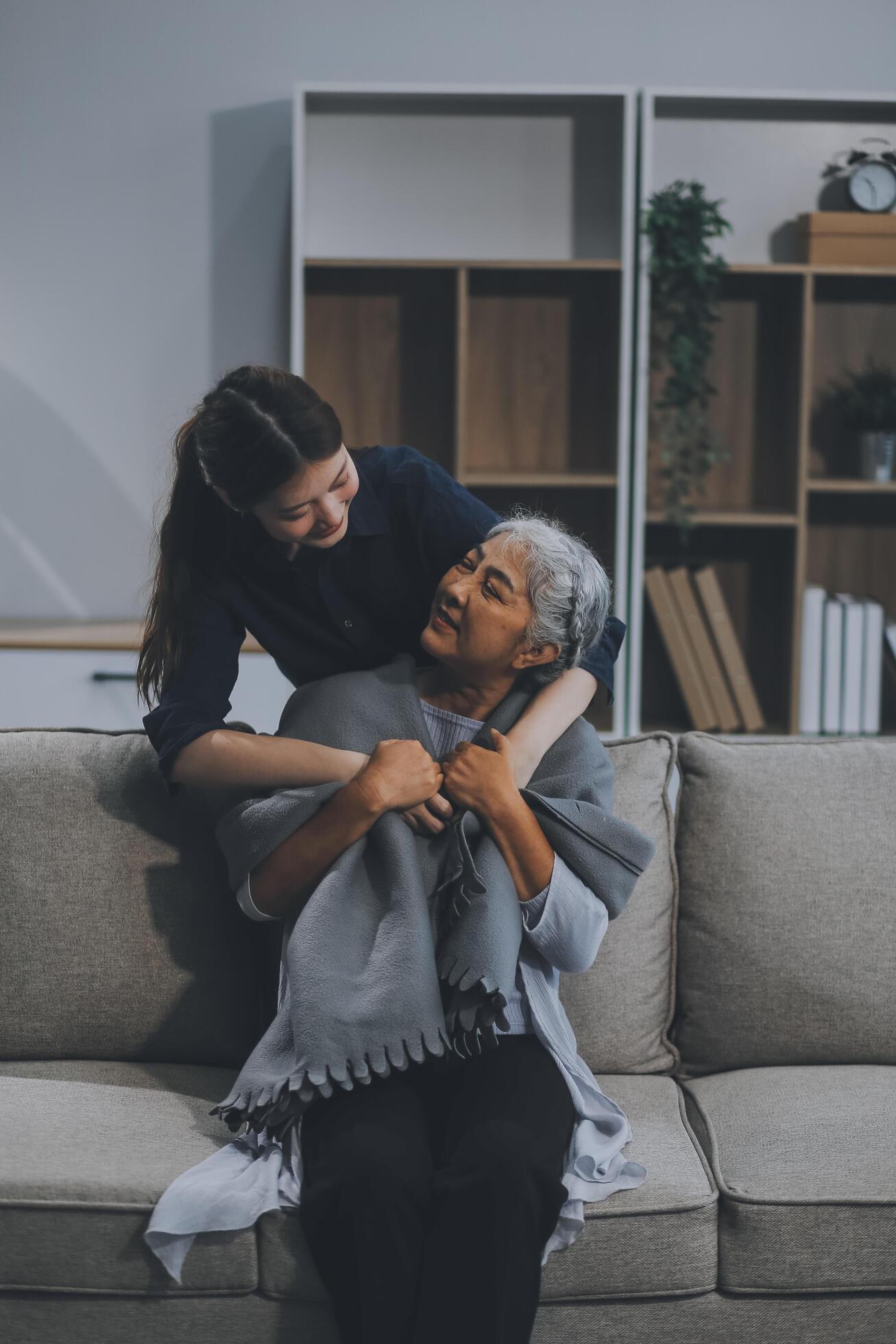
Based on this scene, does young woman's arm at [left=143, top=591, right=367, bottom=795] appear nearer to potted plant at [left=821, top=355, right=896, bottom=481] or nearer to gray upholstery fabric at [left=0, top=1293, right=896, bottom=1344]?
gray upholstery fabric at [left=0, top=1293, right=896, bottom=1344]

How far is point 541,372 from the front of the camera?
3506 mm

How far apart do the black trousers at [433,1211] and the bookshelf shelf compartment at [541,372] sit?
2.24 m

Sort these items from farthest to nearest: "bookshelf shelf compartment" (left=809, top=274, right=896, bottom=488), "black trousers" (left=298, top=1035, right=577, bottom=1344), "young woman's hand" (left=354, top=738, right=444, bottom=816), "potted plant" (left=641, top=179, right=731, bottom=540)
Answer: "bookshelf shelf compartment" (left=809, top=274, right=896, bottom=488) < "potted plant" (left=641, top=179, right=731, bottom=540) < "young woman's hand" (left=354, top=738, right=444, bottom=816) < "black trousers" (left=298, top=1035, right=577, bottom=1344)

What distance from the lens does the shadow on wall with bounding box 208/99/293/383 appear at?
340 cm

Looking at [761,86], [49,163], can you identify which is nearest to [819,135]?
[761,86]

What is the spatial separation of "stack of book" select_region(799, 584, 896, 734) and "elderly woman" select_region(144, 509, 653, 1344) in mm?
1830

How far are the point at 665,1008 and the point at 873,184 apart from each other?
248 cm

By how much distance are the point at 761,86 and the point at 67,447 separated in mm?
2148

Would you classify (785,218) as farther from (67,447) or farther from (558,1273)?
(558,1273)

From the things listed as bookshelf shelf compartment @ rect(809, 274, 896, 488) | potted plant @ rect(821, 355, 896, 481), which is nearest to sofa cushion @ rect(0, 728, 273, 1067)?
potted plant @ rect(821, 355, 896, 481)

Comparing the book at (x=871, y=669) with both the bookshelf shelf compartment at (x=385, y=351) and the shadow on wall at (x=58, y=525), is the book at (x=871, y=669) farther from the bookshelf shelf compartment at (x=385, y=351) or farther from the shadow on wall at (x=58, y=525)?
the shadow on wall at (x=58, y=525)

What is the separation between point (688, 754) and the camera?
73.5 inches

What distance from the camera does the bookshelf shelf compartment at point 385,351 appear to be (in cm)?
344

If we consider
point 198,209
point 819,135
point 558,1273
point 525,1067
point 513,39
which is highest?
point 513,39
